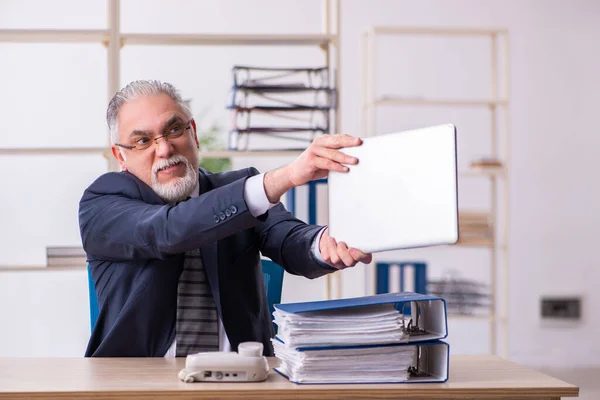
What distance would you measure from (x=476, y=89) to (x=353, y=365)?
12.9 ft

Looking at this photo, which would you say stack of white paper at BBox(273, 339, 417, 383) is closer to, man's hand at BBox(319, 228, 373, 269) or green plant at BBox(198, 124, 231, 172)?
man's hand at BBox(319, 228, 373, 269)

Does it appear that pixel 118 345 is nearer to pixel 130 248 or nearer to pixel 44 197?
pixel 130 248

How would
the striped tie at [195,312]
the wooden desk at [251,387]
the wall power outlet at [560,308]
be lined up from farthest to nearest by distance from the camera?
the wall power outlet at [560,308] < the striped tie at [195,312] < the wooden desk at [251,387]

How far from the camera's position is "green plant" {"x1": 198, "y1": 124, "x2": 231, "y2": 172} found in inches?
166

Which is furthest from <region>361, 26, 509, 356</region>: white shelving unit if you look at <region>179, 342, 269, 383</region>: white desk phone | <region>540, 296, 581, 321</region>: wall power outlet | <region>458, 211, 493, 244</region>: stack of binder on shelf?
<region>179, 342, 269, 383</region>: white desk phone

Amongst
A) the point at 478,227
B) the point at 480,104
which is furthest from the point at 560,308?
the point at 480,104

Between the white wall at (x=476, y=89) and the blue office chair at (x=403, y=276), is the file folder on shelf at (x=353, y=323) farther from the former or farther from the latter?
the white wall at (x=476, y=89)

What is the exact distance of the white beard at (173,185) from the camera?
1771 mm

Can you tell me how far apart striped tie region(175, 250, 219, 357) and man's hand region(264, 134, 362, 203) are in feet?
1.33

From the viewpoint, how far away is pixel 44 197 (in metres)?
4.31

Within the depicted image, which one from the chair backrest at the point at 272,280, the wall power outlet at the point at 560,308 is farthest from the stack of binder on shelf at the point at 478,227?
the chair backrest at the point at 272,280

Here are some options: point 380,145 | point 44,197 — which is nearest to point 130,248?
point 380,145

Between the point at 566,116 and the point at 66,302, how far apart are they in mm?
3232

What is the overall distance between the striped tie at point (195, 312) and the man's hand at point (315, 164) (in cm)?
40
